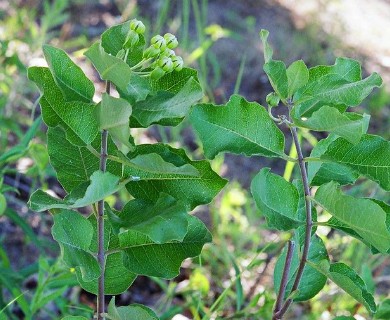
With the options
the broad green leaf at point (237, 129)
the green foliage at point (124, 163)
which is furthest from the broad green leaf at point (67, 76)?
the broad green leaf at point (237, 129)

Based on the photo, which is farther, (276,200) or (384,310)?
(384,310)

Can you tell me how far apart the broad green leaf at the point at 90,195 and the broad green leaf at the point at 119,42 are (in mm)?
144

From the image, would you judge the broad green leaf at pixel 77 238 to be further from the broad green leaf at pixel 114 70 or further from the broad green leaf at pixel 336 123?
the broad green leaf at pixel 336 123

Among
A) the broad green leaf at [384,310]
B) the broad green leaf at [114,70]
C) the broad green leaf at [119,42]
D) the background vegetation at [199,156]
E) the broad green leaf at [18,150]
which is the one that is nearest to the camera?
the broad green leaf at [114,70]

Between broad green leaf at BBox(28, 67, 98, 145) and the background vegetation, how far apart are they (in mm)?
375

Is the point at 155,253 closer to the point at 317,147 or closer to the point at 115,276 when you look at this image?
the point at 115,276

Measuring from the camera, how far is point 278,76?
771 millimetres

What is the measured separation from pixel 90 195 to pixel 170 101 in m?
0.12

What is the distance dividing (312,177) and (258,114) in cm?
12

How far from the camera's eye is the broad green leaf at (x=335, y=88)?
0.76 m

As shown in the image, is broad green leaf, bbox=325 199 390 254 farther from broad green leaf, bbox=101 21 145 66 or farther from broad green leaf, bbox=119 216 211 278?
broad green leaf, bbox=101 21 145 66

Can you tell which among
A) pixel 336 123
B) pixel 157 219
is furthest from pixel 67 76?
pixel 336 123

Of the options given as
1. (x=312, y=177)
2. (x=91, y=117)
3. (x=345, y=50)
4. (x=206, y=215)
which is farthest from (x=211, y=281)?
(x=345, y=50)

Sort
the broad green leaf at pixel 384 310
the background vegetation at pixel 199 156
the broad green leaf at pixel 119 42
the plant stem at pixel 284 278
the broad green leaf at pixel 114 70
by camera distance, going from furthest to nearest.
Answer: the background vegetation at pixel 199 156 < the broad green leaf at pixel 384 310 < the plant stem at pixel 284 278 < the broad green leaf at pixel 119 42 < the broad green leaf at pixel 114 70
